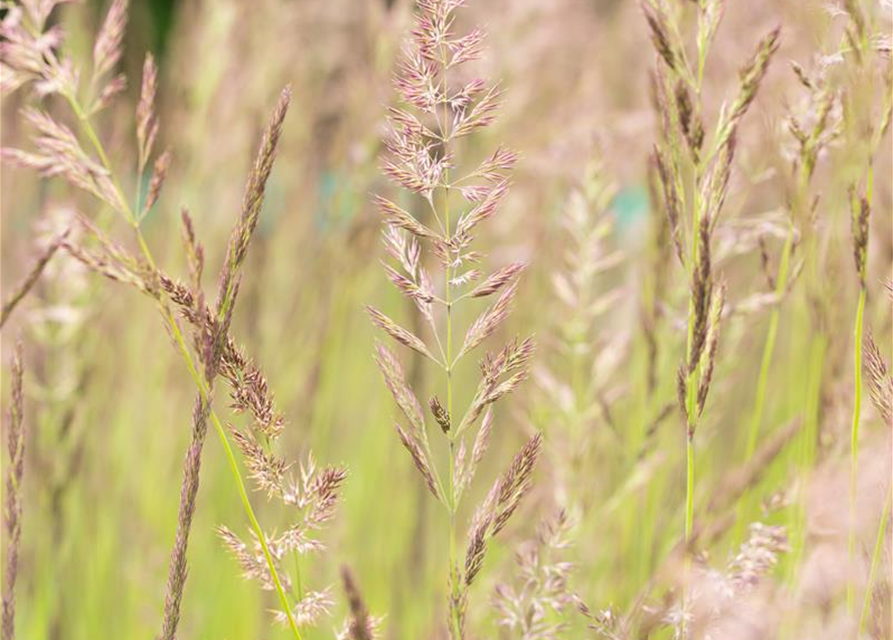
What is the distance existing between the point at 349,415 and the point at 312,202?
1.33ft

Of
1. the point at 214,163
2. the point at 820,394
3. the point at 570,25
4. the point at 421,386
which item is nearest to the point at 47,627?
the point at 421,386

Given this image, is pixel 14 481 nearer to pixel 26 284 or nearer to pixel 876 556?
pixel 26 284

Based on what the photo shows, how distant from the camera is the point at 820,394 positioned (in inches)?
29.4

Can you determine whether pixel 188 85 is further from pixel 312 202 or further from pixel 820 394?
pixel 820 394

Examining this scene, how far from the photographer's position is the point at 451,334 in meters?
0.80

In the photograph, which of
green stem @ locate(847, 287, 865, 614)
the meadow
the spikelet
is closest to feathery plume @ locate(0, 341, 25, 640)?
the meadow

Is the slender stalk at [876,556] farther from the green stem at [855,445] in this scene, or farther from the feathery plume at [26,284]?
the feathery plume at [26,284]

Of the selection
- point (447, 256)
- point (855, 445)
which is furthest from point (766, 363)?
point (447, 256)

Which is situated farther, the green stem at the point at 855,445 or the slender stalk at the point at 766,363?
the slender stalk at the point at 766,363

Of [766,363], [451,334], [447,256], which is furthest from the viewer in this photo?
[451,334]

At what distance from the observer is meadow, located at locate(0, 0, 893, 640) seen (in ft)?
1.60

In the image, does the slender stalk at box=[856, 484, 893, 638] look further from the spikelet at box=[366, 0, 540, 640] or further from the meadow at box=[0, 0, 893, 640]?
the spikelet at box=[366, 0, 540, 640]

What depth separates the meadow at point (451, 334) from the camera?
486mm

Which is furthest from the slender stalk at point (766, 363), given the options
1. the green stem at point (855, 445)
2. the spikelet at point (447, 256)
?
the spikelet at point (447, 256)
